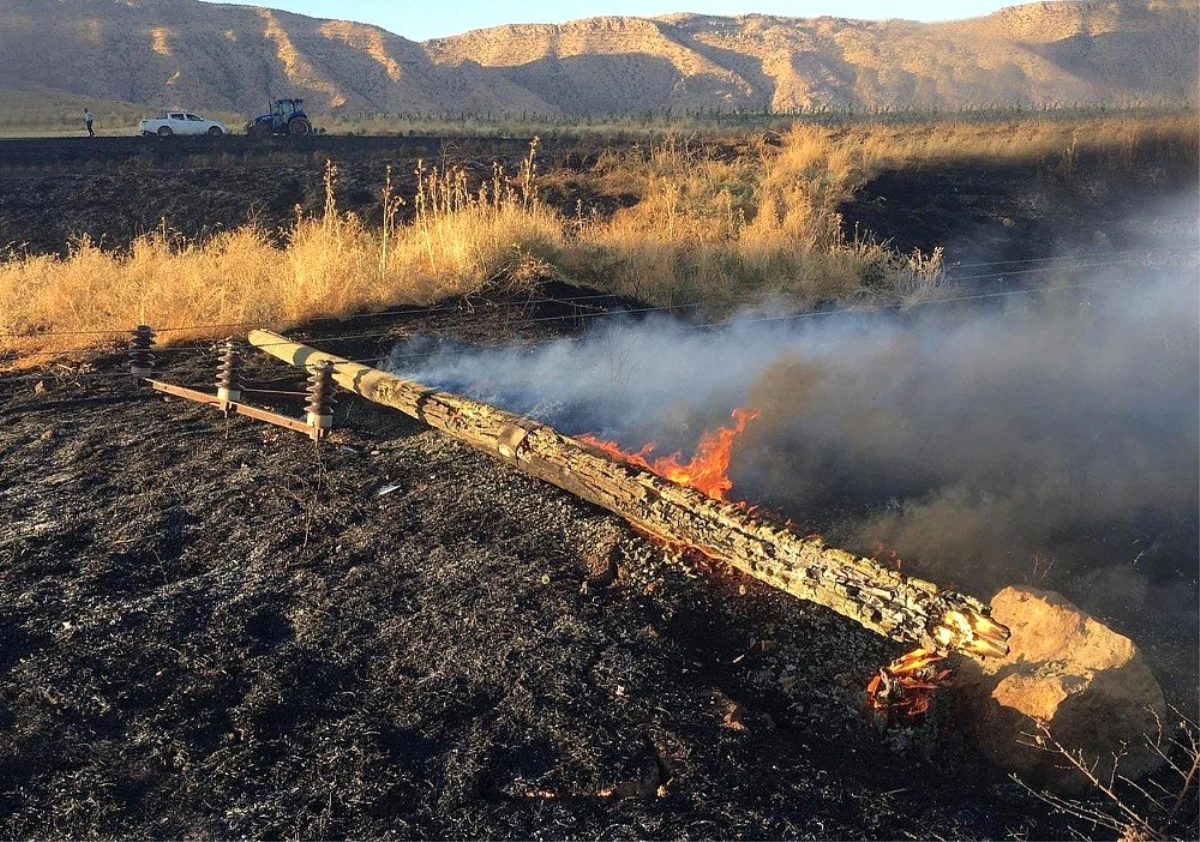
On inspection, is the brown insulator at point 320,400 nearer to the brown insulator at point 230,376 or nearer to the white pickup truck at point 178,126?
the brown insulator at point 230,376

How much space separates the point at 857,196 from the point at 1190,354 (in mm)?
7940

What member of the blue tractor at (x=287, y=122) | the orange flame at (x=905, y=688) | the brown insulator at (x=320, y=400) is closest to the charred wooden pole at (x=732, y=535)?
the orange flame at (x=905, y=688)

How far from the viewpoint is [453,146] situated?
2211 centimetres

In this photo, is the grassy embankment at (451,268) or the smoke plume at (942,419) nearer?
the smoke plume at (942,419)

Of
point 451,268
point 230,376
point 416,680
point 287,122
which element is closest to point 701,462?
point 416,680

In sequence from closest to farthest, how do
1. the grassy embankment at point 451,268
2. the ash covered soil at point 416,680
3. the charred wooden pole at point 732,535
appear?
1. the ash covered soil at point 416,680
2. the charred wooden pole at point 732,535
3. the grassy embankment at point 451,268

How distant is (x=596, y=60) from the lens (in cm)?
8212

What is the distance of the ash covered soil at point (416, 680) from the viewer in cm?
307

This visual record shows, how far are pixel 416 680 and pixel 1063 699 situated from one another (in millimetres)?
2933

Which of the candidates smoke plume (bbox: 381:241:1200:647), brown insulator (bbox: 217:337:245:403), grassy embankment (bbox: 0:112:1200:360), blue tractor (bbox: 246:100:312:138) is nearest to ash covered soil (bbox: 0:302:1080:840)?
brown insulator (bbox: 217:337:245:403)

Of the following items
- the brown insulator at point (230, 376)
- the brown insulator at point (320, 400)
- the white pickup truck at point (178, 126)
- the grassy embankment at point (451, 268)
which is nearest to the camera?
the brown insulator at point (320, 400)

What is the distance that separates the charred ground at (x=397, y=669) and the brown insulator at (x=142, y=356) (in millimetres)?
1177

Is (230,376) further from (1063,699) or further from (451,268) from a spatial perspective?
(1063,699)

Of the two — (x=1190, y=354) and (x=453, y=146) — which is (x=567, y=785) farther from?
(x=453, y=146)
